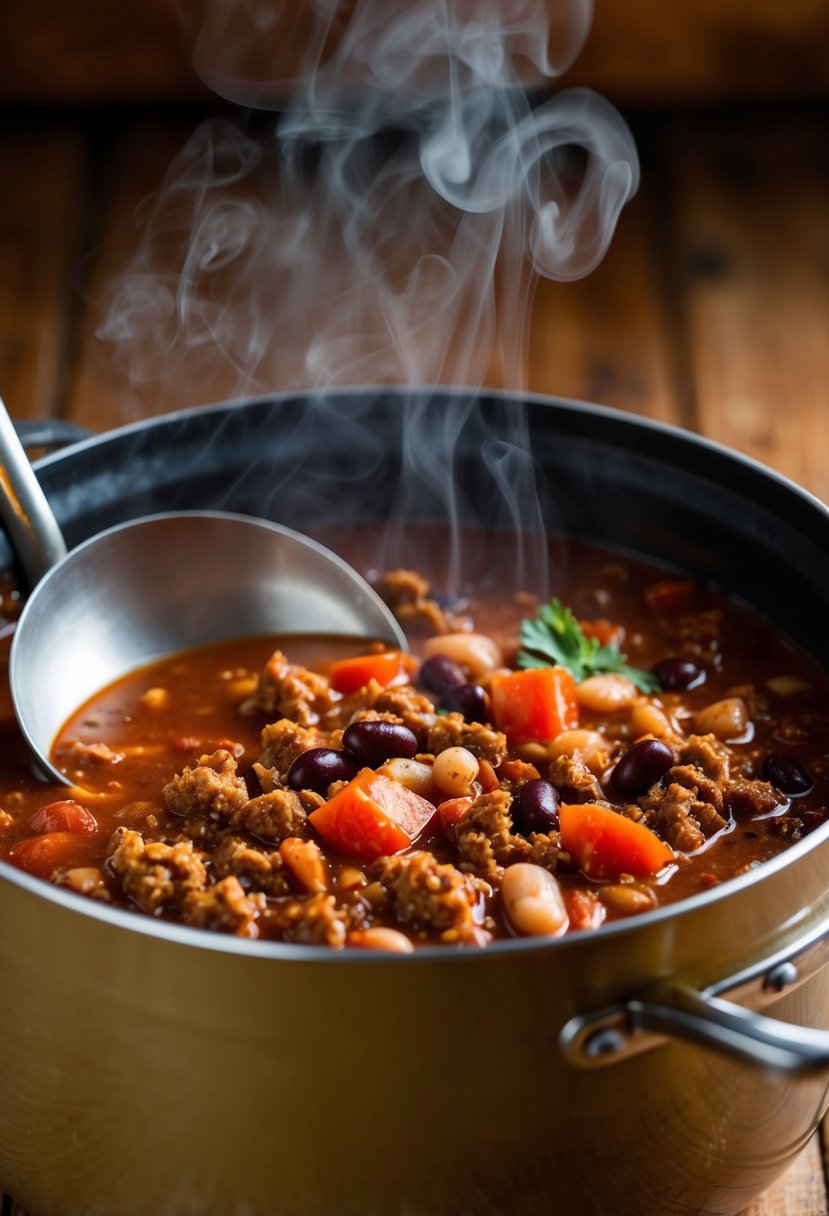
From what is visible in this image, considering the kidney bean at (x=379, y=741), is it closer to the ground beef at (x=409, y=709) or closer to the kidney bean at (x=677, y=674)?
the ground beef at (x=409, y=709)

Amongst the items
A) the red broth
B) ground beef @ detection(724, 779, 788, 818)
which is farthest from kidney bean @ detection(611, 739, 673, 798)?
ground beef @ detection(724, 779, 788, 818)

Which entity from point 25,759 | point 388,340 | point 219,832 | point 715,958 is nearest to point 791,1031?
point 715,958

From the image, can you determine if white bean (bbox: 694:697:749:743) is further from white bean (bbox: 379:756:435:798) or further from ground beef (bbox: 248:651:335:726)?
ground beef (bbox: 248:651:335:726)

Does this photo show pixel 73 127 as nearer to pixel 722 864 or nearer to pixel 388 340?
pixel 388 340

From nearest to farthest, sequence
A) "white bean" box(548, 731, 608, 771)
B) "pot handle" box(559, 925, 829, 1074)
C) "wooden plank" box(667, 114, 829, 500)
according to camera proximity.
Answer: "pot handle" box(559, 925, 829, 1074) → "white bean" box(548, 731, 608, 771) → "wooden plank" box(667, 114, 829, 500)

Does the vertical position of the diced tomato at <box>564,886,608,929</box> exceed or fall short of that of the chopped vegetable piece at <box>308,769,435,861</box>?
it falls short

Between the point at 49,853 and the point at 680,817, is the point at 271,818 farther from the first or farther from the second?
the point at 680,817
